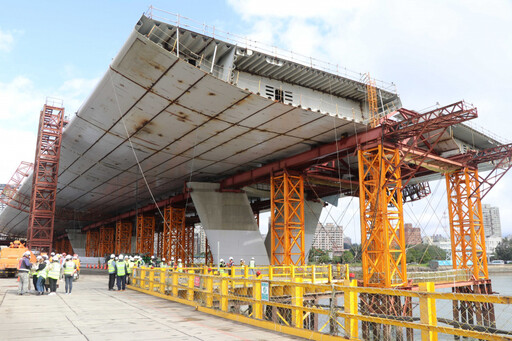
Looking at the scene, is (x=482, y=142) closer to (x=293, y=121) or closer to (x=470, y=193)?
(x=470, y=193)

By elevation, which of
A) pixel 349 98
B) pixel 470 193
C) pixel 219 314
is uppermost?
pixel 349 98

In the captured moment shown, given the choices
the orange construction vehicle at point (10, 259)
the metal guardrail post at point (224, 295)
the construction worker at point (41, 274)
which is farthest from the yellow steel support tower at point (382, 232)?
the orange construction vehicle at point (10, 259)

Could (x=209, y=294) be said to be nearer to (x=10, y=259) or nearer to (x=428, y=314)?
(x=428, y=314)

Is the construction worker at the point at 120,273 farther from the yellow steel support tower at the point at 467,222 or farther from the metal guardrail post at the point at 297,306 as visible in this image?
the yellow steel support tower at the point at 467,222

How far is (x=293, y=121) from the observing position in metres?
26.3

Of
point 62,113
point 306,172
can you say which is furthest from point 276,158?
point 62,113

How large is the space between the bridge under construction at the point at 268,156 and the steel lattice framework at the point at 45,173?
0.18 meters

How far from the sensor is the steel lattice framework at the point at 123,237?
72.9 meters

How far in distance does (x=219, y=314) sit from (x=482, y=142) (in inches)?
1288

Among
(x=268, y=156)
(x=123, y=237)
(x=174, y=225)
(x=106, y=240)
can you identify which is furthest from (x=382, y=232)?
(x=106, y=240)

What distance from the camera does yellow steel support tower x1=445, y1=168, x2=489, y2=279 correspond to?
110 ft

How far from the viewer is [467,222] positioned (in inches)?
1336

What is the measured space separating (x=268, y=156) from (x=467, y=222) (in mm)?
17655

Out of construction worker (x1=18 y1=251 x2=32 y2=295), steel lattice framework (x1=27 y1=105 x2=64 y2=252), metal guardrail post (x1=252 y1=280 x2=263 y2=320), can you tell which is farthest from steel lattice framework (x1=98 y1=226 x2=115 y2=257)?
metal guardrail post (x1=252 y1=280 x2=263 y2=320)
